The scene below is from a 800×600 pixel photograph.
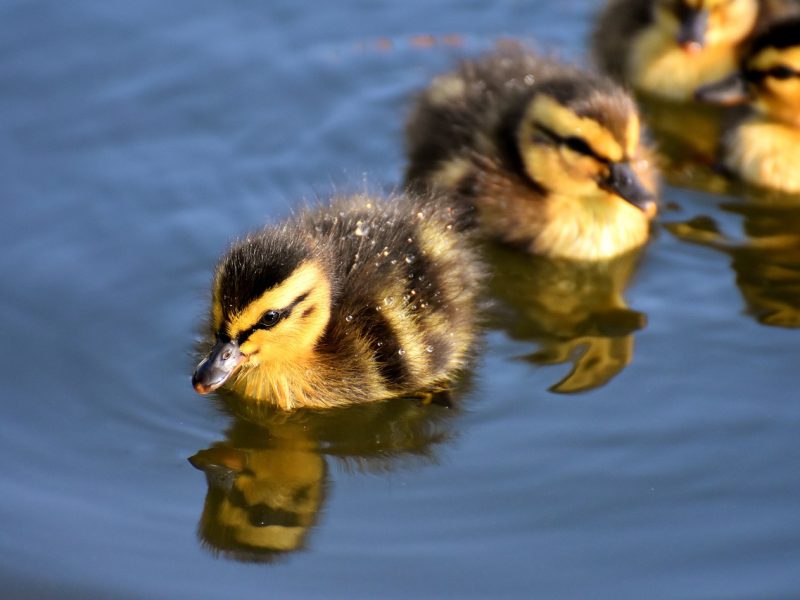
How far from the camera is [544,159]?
4.74 meters

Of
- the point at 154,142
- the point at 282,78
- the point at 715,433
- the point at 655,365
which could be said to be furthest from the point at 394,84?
the point at 715,433

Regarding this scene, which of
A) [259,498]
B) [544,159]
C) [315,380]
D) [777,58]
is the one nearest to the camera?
[259,498]

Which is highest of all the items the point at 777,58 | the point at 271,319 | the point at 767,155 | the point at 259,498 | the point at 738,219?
the point at 777,58

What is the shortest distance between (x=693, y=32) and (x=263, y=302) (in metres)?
2.95

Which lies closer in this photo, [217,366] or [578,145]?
[217,366]

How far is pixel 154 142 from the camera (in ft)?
17.4

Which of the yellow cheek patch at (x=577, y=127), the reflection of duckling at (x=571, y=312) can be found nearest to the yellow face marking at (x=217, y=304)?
the reflection of duckling at (x=571, y=312)

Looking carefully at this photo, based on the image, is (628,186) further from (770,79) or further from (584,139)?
(770,79)

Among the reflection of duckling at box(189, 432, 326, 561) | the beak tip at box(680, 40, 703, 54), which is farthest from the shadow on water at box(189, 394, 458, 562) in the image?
the beak tip at box(680, 40, 703, 54)

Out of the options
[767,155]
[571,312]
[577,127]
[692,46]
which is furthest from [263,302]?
[692,46]

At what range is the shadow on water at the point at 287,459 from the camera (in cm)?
338

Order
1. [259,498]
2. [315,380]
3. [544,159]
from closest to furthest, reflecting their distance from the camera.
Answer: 1. [259,498]
2. [315,380]
3. [544,159]

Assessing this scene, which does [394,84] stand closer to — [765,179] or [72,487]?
[765,179]

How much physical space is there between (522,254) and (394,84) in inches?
53.0
